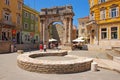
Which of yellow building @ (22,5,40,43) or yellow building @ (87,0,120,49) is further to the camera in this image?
yellow building @ (22,5,40,43)

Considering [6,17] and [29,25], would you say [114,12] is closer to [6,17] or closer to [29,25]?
[6,17]

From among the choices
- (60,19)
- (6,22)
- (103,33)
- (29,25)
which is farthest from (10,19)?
(103,33)

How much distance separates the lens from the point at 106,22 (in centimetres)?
2842

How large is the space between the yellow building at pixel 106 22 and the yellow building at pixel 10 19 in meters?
17.3

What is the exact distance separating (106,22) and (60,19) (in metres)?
8.55

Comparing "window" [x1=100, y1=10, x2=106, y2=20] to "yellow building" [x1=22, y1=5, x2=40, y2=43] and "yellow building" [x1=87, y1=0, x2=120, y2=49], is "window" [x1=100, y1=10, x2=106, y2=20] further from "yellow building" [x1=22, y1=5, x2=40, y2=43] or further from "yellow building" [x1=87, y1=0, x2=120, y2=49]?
"yellow building" [x1=22, y1=5, x2=40, y2=43]

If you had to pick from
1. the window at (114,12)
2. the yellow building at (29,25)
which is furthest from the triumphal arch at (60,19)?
the yellow building at (29,25)

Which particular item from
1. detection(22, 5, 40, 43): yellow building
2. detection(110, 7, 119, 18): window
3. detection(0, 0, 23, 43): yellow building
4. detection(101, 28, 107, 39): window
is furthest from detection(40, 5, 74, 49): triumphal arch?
detection(22, 5, 40, 43): yellow building

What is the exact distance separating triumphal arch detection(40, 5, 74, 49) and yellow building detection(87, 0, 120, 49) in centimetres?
453

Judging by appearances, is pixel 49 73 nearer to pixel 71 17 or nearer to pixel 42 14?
pixel 71 17

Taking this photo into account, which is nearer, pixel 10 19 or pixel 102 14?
pixel 102 14

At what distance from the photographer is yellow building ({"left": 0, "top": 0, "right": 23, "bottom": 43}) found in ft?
108

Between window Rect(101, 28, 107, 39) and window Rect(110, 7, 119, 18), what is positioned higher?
window Rect(110, 7, 119, 18)

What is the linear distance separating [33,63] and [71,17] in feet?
66.9
